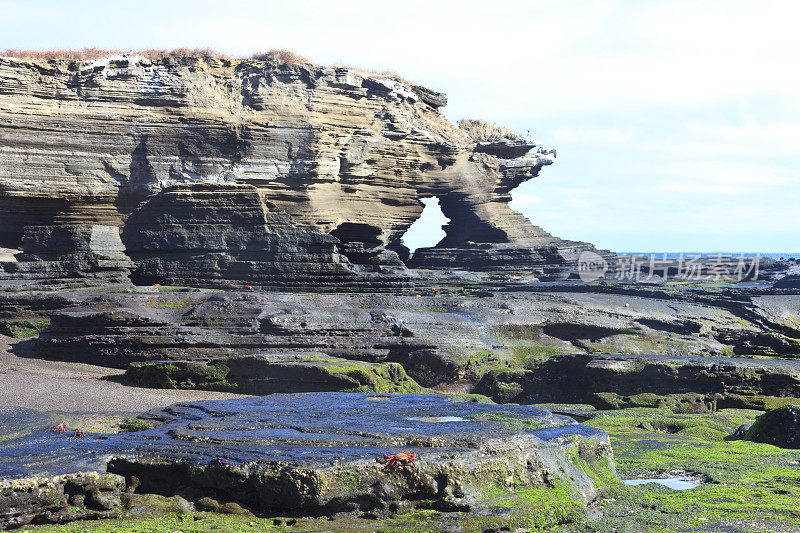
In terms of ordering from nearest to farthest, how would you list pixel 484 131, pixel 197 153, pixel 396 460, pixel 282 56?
1. pixel 396 460
2. pixel 197 153
3. pixel 282 56
4. pixel 484 131

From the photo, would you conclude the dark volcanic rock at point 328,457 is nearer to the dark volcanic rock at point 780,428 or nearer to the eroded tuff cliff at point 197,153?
the dark volcanic rock at point 780,428

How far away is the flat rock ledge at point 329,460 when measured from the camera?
775 cm

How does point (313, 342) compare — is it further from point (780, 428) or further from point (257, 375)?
point (780, 428)

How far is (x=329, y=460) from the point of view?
8.00 m

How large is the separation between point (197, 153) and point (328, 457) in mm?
23061

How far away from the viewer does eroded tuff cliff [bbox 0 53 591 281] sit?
2725 centimetres

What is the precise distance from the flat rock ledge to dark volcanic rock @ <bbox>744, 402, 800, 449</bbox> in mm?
4761

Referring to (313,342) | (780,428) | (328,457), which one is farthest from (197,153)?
(328,457)

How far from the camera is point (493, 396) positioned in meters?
19.9

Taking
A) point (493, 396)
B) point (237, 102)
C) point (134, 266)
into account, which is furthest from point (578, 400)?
point (237, 102)

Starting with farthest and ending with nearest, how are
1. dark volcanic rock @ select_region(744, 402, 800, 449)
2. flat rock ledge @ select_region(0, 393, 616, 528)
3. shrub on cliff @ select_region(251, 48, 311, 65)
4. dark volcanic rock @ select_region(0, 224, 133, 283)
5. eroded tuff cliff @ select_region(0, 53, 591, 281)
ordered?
1. shrub on cliff @ select_region(251, 48, 311, 65)
2. eroded tuff cliff @ select_region(0, 53, 591, 281)
3. dark volcanic rock @ select_region(0, 224, 133, 283)
4. dark volcanic rock @ select_region(744, 402, 800, 449)
5. flat rock ledge @ select_region(0, 393, 616, 528)

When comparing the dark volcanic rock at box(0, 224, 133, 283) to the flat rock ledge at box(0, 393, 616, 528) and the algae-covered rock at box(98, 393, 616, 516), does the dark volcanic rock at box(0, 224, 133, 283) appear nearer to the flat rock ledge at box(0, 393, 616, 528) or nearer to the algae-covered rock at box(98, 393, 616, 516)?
the algae-covered rock at box(98, 393, 616, 516)

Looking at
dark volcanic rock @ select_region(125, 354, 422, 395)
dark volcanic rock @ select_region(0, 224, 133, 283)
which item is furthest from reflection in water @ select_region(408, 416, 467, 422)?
dark volcanic rock @ select_region(0, 224, 133, 283)

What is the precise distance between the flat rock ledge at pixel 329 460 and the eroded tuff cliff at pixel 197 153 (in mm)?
17388
